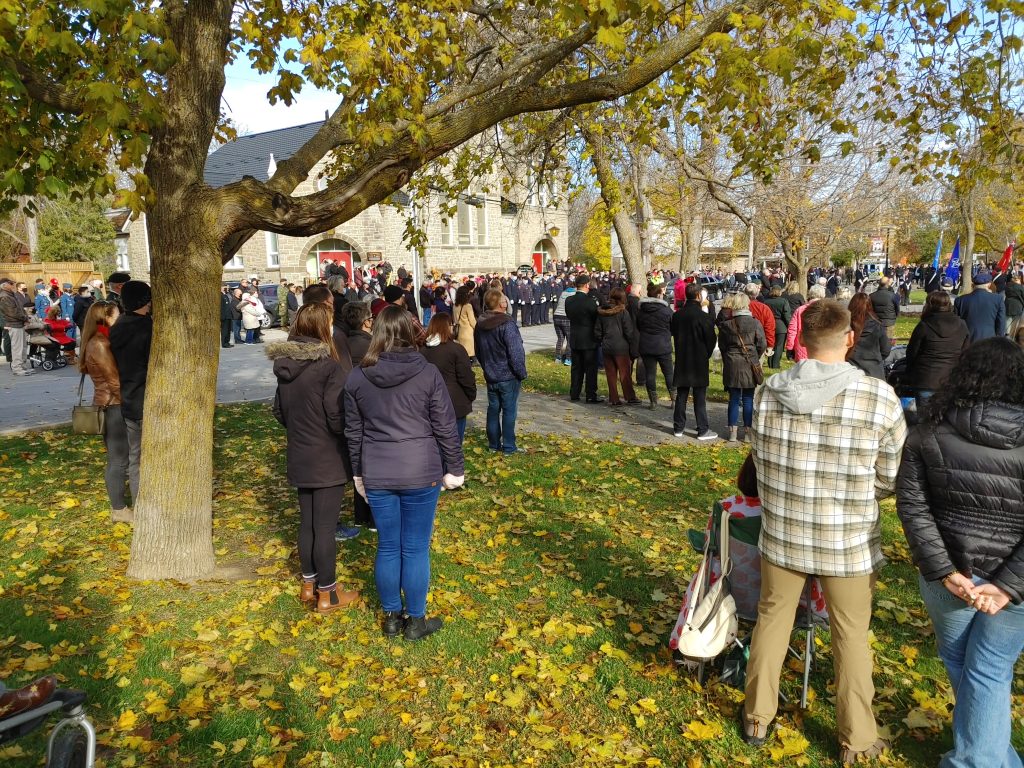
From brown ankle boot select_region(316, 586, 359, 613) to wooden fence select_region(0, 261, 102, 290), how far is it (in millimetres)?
29561

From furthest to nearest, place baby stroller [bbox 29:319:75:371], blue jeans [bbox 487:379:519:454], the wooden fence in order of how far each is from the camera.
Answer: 1. the wooden fence
2. baby stroller [bbox 29:319:75:371]
3. blue jeans [bbox 487:379:519:454]

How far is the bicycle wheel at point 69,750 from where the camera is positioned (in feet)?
9.04

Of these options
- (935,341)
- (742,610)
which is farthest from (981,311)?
(742,610)

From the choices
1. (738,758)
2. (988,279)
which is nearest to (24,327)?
(738,758)

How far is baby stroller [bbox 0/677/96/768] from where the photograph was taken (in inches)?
100.0

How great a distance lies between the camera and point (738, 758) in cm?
333

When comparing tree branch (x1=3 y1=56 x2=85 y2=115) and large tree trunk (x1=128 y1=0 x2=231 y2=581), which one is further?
large tree trunk (x1=128 y1=0 x2=231 y2=581)

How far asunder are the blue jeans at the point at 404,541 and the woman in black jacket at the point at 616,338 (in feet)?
24.1

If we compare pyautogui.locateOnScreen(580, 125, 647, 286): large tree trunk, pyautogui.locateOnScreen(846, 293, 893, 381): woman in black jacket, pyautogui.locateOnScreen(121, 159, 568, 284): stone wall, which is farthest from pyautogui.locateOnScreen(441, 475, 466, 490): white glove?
pyautogui.locateOnScreen(121, 159, 568, 284): stone wall

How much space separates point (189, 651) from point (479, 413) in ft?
23.7

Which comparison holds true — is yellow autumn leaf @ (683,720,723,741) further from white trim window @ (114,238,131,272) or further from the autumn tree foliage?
white trim window @ (114,238,131,272)

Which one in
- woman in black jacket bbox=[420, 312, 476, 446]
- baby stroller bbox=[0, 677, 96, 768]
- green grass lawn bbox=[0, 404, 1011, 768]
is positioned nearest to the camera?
baby stroller bbox=[0, 677, 96, 768]

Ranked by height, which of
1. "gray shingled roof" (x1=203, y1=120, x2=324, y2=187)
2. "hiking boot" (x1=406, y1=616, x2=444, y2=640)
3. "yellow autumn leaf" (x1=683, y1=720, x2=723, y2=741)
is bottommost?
"yellow autumn leaf" (x1=683, y1=720, x2=723, y2=741)

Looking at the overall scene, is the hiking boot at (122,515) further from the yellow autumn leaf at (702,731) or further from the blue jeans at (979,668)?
the blue jeans at (979,668)
